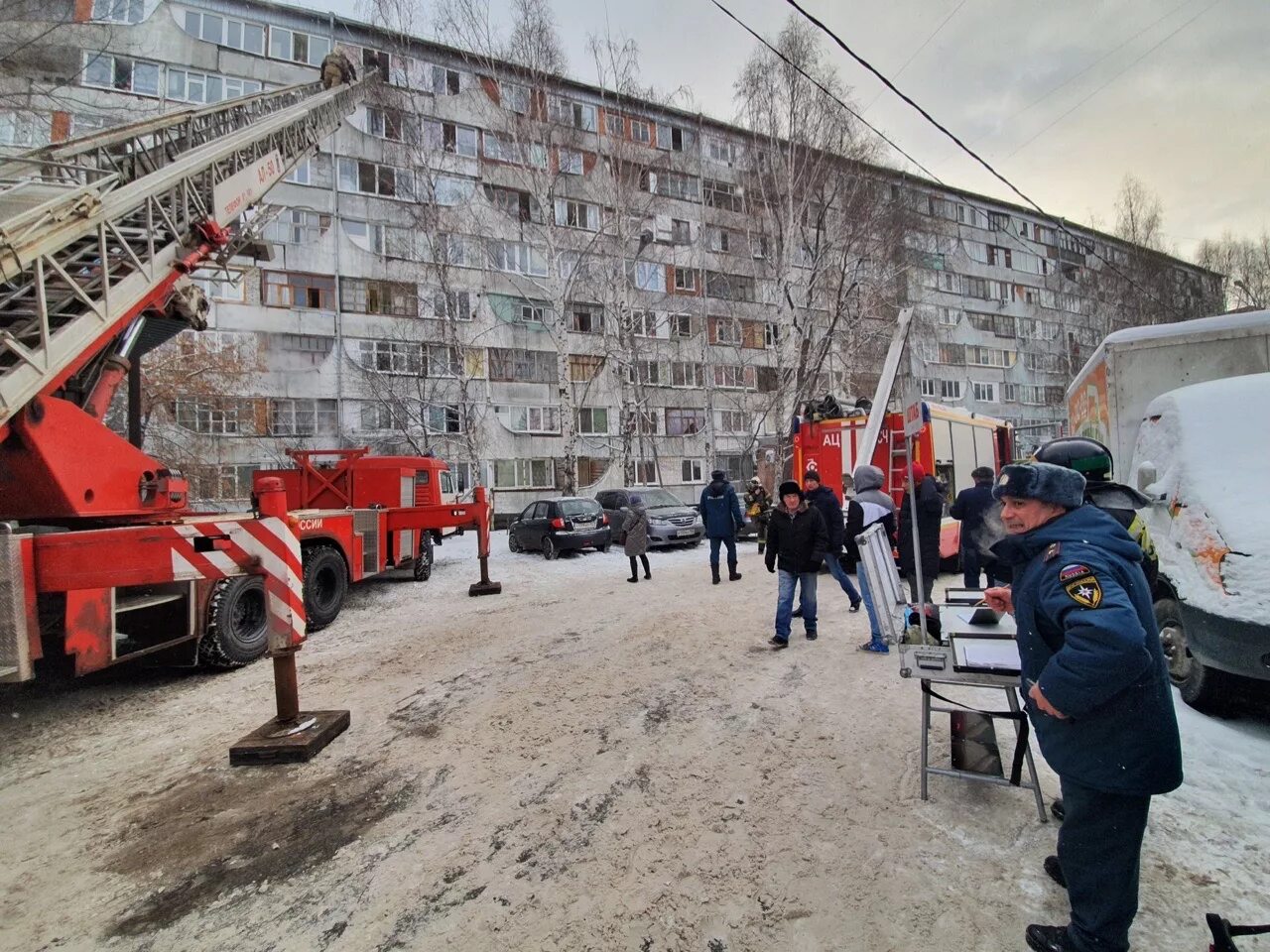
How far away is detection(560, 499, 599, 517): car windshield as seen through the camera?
1488 centimetres

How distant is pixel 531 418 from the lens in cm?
3009

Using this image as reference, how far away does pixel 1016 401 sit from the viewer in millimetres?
44344

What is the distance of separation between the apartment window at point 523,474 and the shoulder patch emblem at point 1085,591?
28289mm

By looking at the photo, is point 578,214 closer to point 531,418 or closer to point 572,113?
point 572,113

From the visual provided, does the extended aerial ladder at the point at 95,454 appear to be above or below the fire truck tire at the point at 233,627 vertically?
above

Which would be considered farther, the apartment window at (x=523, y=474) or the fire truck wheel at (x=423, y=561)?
the apartment window at (x=523, y=474)

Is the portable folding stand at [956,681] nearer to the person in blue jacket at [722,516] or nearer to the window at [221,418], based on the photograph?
the person in blue jacket at [722,516]

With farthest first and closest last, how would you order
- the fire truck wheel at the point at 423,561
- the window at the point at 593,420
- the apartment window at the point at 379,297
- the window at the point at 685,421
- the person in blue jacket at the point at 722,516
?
the window at the point at 685,421 → the window at the point at 593,420 → the apartment window at the point at 379,297 → the fire truck wheel at the point at 423,561 → the person in blue jacket at the point at 722,516

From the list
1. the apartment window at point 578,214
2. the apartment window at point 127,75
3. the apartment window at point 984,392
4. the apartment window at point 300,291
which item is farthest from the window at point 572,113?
the apartment window at point 984,392

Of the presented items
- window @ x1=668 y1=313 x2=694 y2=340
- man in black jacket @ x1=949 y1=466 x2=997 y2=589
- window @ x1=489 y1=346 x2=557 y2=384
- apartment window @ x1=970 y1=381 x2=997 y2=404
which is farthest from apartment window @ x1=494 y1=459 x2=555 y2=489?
apartment window @ x1=970 y1=381 x2=997 y2=404

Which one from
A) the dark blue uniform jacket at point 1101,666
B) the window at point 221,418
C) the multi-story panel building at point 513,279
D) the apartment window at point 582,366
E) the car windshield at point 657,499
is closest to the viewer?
the dark blue uniform jacket at point 1101,666

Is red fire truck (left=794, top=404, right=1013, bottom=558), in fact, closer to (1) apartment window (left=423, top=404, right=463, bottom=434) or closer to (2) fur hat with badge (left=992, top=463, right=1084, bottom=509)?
(2) fur hat with badge (left=992, top=463, right=1084, bottom=509)

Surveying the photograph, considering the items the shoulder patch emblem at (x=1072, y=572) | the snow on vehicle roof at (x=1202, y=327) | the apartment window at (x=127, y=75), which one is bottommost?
the shoulder patch emblem at (x=1072, y=572)

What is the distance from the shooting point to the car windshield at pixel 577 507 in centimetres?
1488
